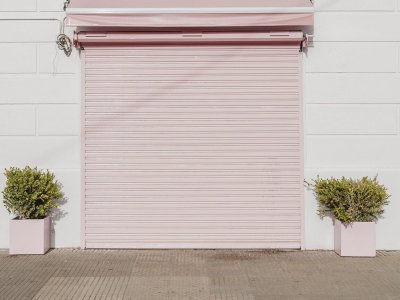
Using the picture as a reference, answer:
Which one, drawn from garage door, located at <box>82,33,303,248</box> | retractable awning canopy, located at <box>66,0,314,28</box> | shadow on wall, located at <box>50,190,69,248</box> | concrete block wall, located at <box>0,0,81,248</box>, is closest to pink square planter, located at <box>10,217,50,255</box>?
shadow on wall, located at <box>50,190,69,248</box>

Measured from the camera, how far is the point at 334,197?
355 inches

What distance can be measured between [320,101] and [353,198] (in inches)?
63.2

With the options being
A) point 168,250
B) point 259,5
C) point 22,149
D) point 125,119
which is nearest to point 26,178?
point 22,149

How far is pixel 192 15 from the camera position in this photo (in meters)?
9.12

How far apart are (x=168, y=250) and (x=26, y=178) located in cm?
230

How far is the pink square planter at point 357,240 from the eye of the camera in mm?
8969

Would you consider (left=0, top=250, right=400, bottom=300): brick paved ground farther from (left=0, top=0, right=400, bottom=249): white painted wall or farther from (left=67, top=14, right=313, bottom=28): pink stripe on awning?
(left=67, top=14, right=313, bottom=28): pink stripe on awning

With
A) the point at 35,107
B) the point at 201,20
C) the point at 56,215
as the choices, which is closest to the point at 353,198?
the point at 201,20

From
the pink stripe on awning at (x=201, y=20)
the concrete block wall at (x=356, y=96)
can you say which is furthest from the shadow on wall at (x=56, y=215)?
the concrete block wall at (x=356, y=96)

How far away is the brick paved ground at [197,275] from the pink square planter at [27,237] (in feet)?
0.50

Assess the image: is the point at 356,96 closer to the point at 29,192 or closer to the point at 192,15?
the point at 192,15

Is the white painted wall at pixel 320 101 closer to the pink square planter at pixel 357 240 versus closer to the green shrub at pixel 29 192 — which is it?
the green shrub at pixel 29 192

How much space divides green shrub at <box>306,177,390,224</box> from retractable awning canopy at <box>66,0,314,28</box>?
233cm

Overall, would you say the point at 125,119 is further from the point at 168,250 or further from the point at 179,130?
the point at 168,250
